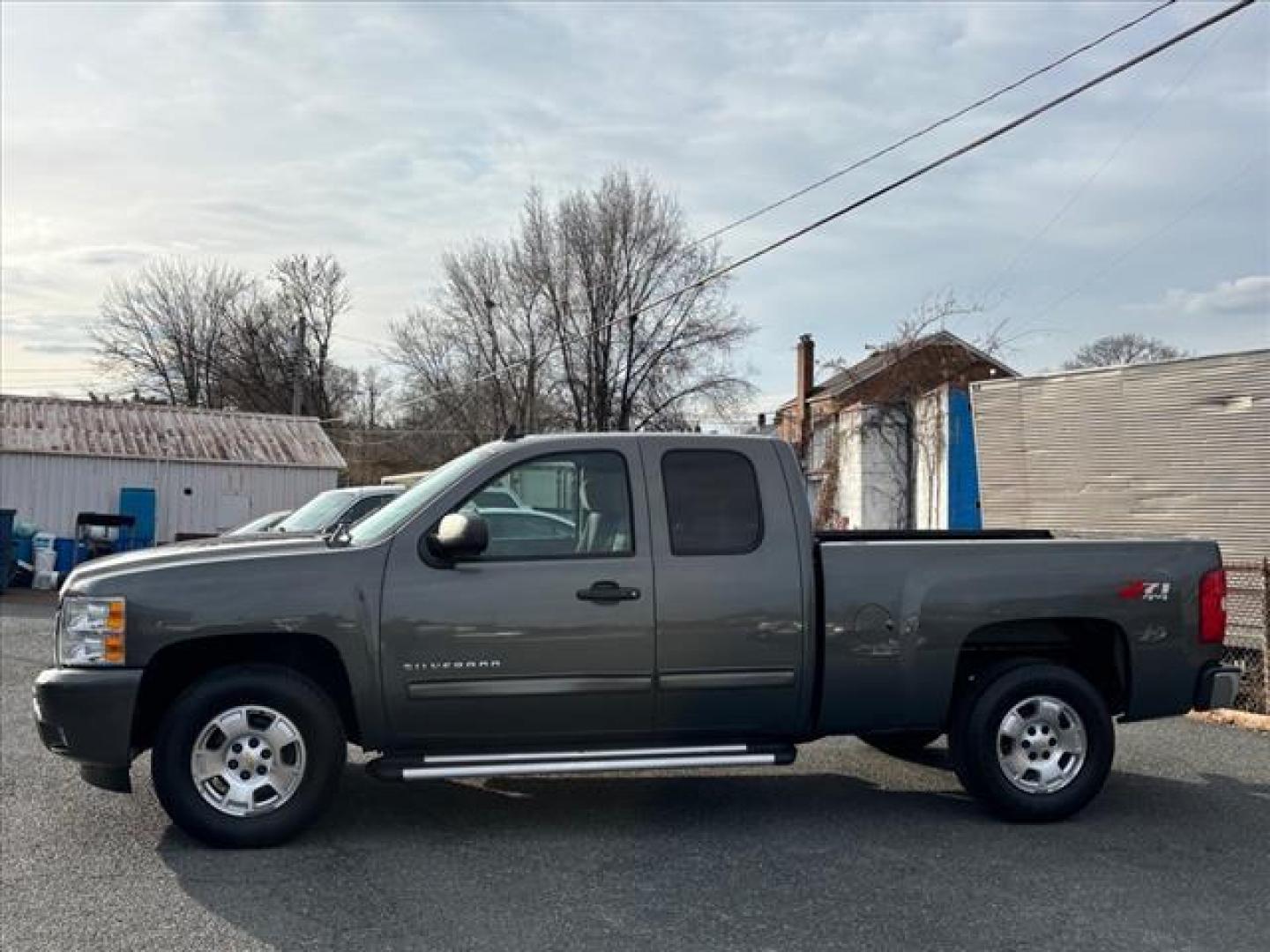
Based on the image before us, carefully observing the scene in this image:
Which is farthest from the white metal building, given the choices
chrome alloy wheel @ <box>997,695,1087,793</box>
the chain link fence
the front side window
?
chrome alloy wheel @ <box>997,695,1087,793</box>

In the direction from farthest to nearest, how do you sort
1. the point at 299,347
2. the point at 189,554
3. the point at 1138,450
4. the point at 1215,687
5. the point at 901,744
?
the point at 299,347 → the point at 1138,450 → the point at 901,744 → the point at 1215,687 → the point at 189,554

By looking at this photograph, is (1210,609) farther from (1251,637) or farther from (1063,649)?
(1251,637)

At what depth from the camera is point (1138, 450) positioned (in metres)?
12.1

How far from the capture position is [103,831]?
19.5 ft

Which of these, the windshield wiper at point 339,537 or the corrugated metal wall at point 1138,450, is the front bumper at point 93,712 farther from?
the corrugated metal wall at point 1138,450

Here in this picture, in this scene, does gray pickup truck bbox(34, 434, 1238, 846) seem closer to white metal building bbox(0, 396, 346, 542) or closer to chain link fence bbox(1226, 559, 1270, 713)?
chain link fence bbox(1226, 559, 1270, 713)

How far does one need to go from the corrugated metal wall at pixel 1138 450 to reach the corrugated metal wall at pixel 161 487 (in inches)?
913

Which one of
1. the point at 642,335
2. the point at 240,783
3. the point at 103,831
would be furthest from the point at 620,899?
the point at 642,335

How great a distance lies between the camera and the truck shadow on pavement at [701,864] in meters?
4.66

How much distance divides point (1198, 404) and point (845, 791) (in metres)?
6.79

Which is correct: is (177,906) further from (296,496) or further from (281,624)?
(296,496)

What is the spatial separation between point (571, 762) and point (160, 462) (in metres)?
27.9

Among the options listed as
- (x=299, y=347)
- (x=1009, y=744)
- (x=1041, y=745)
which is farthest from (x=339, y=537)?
Answer: (x=299, y=347)

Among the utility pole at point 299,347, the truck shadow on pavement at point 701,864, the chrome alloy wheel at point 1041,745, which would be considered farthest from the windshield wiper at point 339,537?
the utility pole at point 299,347
